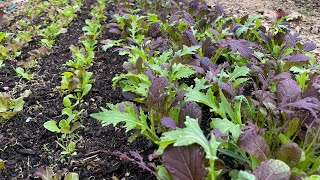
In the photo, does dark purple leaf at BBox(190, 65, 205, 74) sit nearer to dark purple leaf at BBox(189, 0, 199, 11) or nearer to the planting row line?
the planting row line

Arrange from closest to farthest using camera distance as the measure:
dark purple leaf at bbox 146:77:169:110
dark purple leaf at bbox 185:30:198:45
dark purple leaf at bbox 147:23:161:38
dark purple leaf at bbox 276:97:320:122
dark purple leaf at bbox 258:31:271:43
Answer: dark purple leaf at bbox 276:97:320:122 → dark purple leaf at bbox 146:77:169:110 → dark purple leaf at bbox 185:30:198:45 → dark purple leaf at bbox 258:31:271:43 → dark purple leaf at bbox 147:23:161:38

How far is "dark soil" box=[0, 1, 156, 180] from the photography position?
5.81 ft

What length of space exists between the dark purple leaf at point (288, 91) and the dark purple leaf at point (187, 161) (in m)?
0.55

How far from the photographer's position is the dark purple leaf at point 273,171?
3.85ft

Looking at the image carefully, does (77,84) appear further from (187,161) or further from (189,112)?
(187,161)

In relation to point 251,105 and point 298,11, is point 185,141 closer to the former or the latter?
point 251,105

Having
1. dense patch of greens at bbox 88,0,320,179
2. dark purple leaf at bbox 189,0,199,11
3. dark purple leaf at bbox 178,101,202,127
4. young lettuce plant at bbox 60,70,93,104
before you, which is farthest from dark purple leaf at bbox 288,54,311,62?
dark purple leaf at bbox 189,0,199,11

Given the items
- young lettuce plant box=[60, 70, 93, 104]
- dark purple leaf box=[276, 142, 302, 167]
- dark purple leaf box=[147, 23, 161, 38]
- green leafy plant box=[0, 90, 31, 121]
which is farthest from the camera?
dark purple leaf box=[147, 23, 161, 38]

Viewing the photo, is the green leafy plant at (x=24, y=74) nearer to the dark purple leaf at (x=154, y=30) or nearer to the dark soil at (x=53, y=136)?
the dark soil at (x=53, y=136)

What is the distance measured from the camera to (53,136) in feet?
6.72

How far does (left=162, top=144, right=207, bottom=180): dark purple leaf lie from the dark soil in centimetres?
41

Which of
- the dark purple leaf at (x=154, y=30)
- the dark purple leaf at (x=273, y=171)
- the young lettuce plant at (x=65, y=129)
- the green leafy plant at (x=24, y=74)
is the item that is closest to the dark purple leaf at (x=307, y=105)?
the dark purple leaf at (x=273, y=171)

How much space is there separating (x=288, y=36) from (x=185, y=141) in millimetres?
1764

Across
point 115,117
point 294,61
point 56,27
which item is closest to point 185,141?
point 115,117
